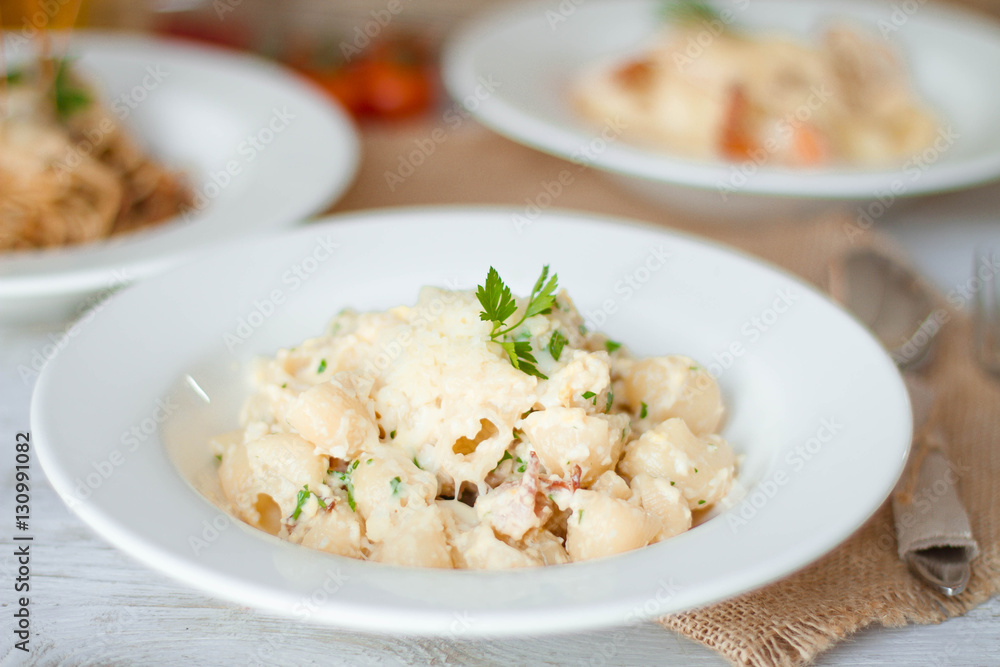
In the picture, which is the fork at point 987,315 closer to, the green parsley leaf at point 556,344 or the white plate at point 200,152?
the green parsley leaf at point 556,344

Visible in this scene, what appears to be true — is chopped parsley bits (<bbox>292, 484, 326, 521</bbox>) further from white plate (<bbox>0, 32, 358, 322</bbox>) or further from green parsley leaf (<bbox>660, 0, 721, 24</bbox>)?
green parsley leaf (<bbox>660, 0, 721, 24</bbox>)

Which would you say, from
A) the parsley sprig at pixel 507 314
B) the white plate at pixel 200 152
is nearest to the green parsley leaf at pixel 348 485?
the parsley sprig at pixel 507 314

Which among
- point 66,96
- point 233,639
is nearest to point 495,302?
point 233,639

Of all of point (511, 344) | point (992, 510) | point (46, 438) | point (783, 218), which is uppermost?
point (511, 344)

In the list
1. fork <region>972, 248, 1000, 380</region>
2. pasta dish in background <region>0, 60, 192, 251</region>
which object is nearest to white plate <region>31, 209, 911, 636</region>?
fork <region>972, 248, 1000, 380</region>

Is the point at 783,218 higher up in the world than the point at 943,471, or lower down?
lower down

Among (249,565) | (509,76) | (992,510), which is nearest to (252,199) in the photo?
(509,76)

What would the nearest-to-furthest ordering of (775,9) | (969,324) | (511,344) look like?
(511,344), (969,324), (775,9)

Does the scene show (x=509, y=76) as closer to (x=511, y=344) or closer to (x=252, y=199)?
(x=252, y=199)
